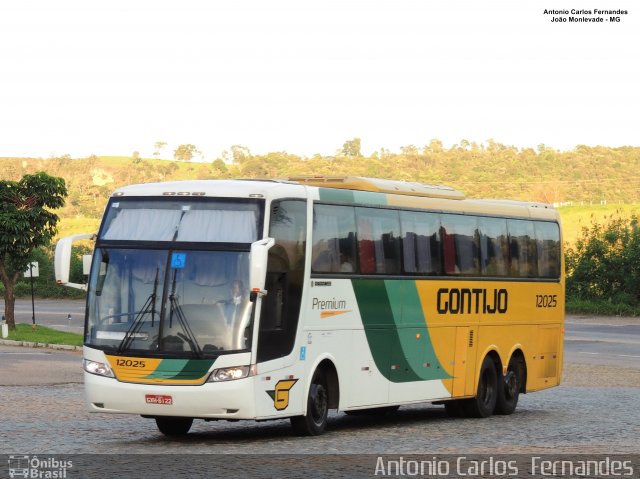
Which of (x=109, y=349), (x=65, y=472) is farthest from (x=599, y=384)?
(x=65, y=472)

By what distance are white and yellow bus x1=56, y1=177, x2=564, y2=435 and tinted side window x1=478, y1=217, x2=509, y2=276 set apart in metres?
0.30

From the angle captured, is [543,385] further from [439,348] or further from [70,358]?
[70,358]

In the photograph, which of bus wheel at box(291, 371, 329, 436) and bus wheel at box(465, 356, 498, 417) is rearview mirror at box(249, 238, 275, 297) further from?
bus wheel at box(465, 356, 498, 417)

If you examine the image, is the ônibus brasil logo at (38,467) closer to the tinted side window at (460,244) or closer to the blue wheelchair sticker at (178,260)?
the blue wheelchair sticker at (178,260)

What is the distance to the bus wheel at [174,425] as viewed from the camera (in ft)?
54.6

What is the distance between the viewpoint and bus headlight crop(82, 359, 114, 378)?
15320mm

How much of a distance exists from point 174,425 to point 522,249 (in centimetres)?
819

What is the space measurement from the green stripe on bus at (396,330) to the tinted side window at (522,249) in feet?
10.9

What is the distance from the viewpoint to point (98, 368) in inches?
607

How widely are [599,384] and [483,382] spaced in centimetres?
871

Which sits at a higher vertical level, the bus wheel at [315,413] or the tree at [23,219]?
the tree at [23,219]

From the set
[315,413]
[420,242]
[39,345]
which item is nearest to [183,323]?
[315,413]

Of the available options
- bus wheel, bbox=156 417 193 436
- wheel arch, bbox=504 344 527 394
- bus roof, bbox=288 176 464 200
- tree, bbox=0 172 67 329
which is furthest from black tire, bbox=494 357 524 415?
tree, bbox=0 172 67 329

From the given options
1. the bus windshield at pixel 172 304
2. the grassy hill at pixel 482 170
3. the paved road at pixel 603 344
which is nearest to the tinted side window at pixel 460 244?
the bus windshield at pixel 172 304
